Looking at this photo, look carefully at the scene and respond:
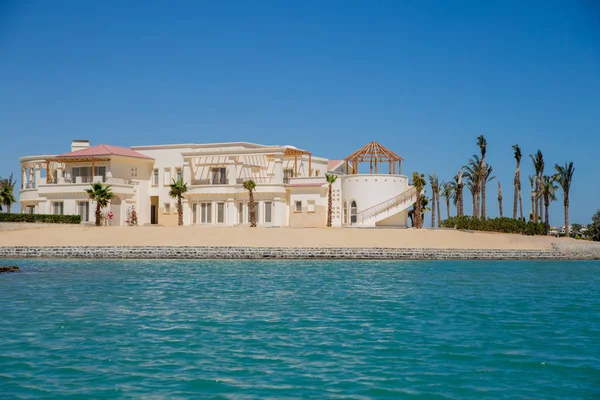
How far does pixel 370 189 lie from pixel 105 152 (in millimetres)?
23030

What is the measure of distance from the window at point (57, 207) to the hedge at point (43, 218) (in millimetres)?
3851

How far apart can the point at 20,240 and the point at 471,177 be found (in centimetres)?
5459

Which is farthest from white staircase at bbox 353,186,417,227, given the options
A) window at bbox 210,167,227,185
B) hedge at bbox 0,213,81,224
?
hedge at bbox 0,213,81,224

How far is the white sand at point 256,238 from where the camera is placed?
45.6m

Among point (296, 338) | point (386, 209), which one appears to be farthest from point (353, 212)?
point (296, 338)

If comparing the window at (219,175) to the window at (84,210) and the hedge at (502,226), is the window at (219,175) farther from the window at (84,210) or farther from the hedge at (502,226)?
the hedge at (502,226)

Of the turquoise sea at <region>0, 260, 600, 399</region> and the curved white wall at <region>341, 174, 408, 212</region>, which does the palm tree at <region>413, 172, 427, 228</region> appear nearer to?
the curved white wall at <region>341, 174, 408, 212</region>

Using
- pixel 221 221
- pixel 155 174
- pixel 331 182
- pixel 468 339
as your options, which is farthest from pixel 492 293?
pixel 155 174

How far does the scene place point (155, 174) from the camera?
61.8m

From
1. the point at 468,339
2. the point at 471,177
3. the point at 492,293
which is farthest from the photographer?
the point at 471,177

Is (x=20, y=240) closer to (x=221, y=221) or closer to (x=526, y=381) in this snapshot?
(x=221, y=221)

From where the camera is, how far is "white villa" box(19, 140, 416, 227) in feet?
185

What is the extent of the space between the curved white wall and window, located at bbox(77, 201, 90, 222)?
71.7ft

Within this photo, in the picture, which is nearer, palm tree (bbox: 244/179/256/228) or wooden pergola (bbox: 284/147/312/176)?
palm tree (bbox: 244/179/256/228)
